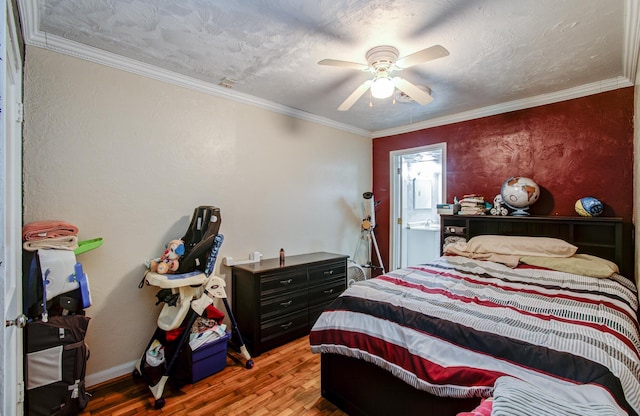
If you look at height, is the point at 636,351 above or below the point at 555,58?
below

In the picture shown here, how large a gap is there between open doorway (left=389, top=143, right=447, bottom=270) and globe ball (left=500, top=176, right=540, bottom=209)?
0.84m

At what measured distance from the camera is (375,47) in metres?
2.12

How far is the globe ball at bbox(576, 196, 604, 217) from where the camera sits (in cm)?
267

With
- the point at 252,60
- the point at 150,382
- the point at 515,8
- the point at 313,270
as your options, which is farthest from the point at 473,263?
the point at 150,382

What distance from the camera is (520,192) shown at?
302cm

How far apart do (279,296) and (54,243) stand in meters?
1.76

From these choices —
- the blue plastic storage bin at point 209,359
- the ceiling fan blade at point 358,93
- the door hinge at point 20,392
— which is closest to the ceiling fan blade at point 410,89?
the ceiling fan blade at point 358,93

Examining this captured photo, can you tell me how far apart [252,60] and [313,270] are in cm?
211

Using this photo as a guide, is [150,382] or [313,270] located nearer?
[150,382]

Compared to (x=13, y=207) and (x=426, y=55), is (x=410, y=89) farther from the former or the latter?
(x=13, y=207)

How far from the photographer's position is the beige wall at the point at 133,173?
206 cm

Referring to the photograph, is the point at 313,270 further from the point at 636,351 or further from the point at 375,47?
the point at 636,351

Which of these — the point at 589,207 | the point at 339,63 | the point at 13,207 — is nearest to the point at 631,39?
the point at 589,207

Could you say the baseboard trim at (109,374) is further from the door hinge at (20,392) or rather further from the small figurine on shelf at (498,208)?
the small figurine on shelf at (498,208)
